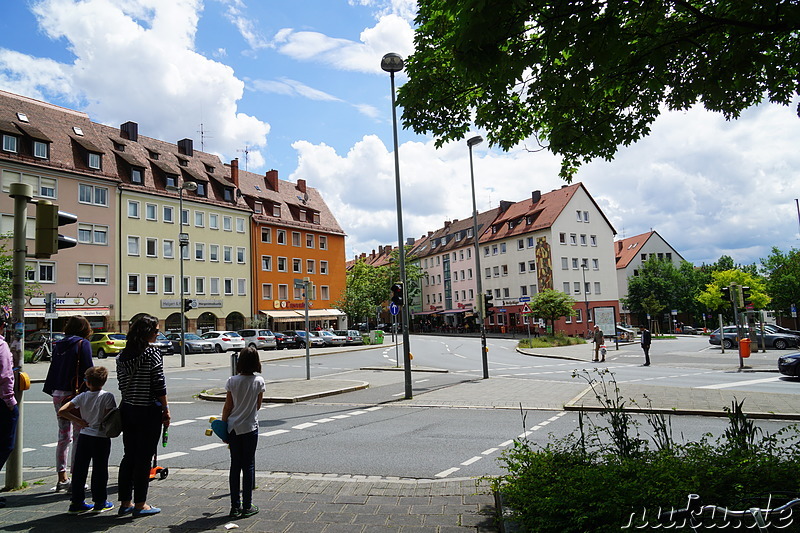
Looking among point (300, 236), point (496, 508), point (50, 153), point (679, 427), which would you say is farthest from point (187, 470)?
point (300, 236)

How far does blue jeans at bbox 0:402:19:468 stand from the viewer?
216 inches

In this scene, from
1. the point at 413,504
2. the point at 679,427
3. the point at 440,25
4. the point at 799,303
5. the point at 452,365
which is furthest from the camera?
the point at 799,303

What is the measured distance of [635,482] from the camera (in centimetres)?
380

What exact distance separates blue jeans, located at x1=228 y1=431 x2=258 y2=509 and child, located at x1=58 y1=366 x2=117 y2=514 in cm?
115

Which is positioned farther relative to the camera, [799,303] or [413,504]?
[799,303]

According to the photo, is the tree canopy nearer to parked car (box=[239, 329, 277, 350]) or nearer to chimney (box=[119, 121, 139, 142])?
parked car (box=[239, 329, 277, 350])

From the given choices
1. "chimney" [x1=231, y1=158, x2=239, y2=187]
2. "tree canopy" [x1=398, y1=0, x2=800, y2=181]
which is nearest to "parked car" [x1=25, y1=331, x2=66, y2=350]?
"chimney" [x1=231, y1=158, x2=239, y2=187]

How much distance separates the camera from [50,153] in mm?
39500

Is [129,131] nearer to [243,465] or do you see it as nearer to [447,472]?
[447,472]

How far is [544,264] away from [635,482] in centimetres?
5945

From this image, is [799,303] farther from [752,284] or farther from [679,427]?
[679,427]

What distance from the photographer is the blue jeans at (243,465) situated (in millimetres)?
5020

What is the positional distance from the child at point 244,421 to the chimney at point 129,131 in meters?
50.3

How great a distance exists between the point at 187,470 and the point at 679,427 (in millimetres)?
7701
